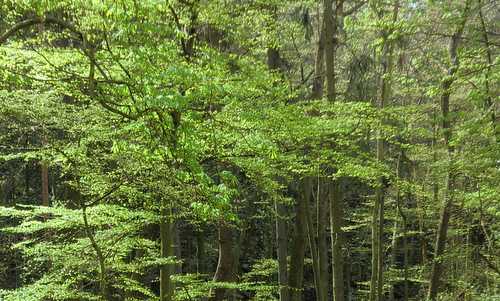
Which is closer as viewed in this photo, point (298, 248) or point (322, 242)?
point (322, 242)

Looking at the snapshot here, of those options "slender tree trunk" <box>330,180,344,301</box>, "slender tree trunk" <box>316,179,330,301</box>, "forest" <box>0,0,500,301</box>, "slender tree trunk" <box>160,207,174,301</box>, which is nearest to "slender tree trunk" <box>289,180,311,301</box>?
"forest" <box>0,0,500,301</box>

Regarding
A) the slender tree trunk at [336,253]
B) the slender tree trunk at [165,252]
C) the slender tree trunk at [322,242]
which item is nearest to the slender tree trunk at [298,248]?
the slender tree trunk at [322,242]

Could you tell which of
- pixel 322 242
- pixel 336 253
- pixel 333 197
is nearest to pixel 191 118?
pixel 333 197


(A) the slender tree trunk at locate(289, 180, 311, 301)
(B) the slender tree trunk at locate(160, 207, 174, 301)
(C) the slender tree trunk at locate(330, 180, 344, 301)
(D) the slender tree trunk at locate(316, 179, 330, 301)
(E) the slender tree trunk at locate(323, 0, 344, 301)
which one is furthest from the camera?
(A) the slender tree trunk at locate(289, 180, 311, 301)

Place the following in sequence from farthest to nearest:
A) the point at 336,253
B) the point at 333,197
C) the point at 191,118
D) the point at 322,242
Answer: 1. the point at 322,242
2. the point at 333,197
3. the point at 336,253
4. the point at 191,118

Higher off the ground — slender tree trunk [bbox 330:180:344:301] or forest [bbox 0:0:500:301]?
forest [bbox 0:0:500:301]

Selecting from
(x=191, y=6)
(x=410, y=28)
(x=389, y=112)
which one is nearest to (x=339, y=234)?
(x=389, y=112)

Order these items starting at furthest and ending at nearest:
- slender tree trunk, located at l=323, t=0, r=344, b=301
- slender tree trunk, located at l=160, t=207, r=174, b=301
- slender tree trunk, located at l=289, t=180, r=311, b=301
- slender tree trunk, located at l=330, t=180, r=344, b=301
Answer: slender tree trunk, located at l=289, t=180, r=311, b=301 < slender tree trunk, located at l=330, t=180, r=344, b=301 < slender tree trunk, located at l=323, t=0, r=344, b=301 < slender tree trunk, located at l=160, t=207, r=174, b=301

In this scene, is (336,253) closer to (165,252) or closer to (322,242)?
(322,242)

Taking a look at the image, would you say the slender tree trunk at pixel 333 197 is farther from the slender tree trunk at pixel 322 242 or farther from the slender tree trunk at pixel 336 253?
the slender tree trunk at pixel 322 242

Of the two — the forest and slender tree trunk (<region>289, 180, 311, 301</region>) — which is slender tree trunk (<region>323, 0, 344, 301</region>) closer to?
the forest

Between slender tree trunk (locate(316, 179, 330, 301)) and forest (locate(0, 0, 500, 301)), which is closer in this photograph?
forest (locate(0, 0, 500, 301))

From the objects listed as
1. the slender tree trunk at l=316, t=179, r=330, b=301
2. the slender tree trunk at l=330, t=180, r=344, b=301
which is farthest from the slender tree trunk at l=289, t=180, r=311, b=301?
the slender tree trunk at l=330, t=180, r=344, b=301

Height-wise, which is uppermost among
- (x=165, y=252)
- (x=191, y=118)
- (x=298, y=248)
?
(x=191, y=118)
